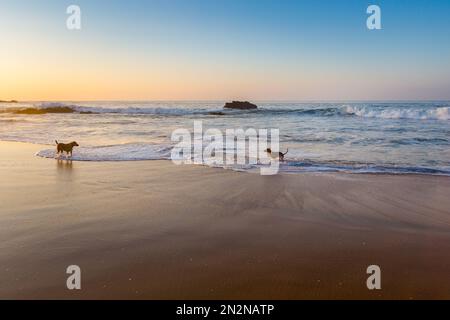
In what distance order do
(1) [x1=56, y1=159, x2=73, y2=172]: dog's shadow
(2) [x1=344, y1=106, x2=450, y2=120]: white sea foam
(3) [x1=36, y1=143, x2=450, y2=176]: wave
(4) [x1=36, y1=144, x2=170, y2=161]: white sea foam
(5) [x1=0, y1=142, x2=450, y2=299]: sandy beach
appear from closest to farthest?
(5) [x1=0, y1=142, x2=450, y2=299]: sandy beach, (3) [x1=36, y1=143, x2=450, y2=176]: wave, (1) [x1=56, y1=159, x2=73, y2=172]: dog's shadow, (4) [x1=36, y1=144, x2=170, y2=161]: white sea foam, (2) [x1=344, y1=106, x2=450, y2=120]: white sea foam

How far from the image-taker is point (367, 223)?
16.8 feet

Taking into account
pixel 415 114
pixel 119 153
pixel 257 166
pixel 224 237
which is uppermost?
pixel 415 114

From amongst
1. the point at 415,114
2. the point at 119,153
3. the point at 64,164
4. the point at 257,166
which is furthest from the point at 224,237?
the point at 415,114

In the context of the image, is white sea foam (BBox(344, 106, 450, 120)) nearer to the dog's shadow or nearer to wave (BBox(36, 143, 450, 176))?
wave (BBox(36, 143, 450, 176))

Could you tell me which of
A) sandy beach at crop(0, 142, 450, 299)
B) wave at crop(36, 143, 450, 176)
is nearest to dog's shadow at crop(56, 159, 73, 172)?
wave at crop(36, 143, 450, 176)

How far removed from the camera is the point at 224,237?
4547 millimetres

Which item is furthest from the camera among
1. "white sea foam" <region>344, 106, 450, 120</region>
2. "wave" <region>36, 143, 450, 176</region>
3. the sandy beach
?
"white sea foam" <region>344, 106, 450, 120</region>

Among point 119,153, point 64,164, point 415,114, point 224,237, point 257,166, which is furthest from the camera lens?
point 415,114

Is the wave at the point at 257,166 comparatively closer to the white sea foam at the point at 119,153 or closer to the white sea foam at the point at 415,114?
the white sea foam at the point at 119,153

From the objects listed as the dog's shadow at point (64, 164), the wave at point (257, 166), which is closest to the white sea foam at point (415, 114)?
the wave at point (257, 166)

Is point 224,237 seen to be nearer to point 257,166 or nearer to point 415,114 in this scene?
point 257,166

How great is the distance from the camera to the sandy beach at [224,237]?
132 inches

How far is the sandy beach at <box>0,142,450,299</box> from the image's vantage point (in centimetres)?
336

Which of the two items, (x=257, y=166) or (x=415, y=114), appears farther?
(x=415, y=114)
